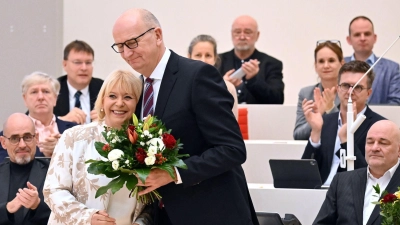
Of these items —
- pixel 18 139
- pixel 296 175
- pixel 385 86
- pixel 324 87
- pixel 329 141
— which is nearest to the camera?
pixel 296 175

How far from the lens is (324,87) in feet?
22.5

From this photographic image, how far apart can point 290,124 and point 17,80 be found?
345cm

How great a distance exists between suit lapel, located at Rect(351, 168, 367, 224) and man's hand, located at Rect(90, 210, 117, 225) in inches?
71.2

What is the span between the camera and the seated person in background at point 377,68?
730 centimetres

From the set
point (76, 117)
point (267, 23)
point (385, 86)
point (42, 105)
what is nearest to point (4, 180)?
point (42, 105)

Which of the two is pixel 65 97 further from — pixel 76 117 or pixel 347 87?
pixel 347 87

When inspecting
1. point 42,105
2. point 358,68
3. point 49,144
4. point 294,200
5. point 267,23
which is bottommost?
point 294,200

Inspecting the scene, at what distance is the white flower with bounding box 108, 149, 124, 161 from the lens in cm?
305

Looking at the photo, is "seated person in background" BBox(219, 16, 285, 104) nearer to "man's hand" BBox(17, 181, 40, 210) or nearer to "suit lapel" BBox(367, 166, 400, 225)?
"suit lapel" BBox(367, 166, 400, 225)

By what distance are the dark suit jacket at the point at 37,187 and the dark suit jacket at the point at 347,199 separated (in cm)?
176

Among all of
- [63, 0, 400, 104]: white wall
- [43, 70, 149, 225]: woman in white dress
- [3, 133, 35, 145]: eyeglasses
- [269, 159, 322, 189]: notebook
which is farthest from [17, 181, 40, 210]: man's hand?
[63, 0, 400, 104]: white wall

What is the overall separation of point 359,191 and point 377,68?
290cm

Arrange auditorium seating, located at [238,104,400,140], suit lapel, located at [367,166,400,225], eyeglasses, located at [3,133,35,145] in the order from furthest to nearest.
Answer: auditorium seating, located at [238,104,400,140] → eyeglasses, located at [3,133,35,145] → suit lapel, located at [367,166,400,225]

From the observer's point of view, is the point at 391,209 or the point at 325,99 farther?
the point at 325,99
